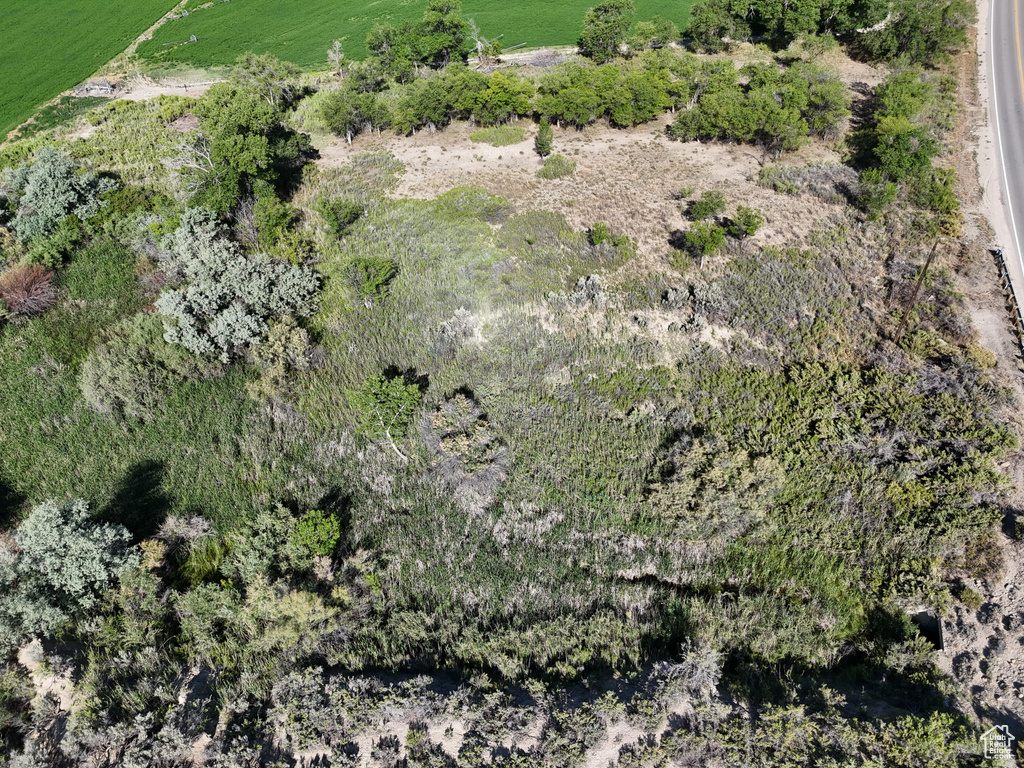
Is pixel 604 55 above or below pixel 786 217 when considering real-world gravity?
above

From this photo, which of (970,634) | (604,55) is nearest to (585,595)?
(970,634)

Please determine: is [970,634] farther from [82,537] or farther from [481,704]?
[82,537]

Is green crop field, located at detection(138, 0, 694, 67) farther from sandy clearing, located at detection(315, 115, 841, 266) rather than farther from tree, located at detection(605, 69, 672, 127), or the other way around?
sandy clearing, located at detection(315, 115, 841, 266)

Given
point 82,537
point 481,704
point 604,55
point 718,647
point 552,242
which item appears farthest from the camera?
point 604,55

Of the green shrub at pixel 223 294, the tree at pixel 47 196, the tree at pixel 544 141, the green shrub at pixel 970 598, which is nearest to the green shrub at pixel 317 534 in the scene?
the green shrub at pixel 223 294

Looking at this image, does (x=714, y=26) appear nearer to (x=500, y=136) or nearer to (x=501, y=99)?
(x=501, y=99)

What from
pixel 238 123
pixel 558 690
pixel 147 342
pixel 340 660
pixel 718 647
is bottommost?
pixel 718 647

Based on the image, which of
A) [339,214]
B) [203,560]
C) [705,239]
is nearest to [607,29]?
[705,239]

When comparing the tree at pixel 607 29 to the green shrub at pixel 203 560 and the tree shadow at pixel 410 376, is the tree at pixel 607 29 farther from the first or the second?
the green shrub at pixel 203 560
